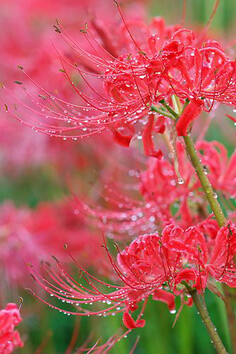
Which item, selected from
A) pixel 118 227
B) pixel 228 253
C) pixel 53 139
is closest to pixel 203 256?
pixel 228 253

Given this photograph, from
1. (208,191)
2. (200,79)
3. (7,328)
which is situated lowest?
(7,328)

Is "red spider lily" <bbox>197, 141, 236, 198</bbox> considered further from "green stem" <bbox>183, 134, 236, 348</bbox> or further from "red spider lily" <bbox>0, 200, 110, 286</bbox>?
"red spider lily" <bbox>0, 200, 110, 286</bbox>

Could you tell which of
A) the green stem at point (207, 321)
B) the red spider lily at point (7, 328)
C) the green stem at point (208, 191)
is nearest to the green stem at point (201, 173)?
the green stem at point (208, 191)

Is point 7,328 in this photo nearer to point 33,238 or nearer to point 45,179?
point 33,238

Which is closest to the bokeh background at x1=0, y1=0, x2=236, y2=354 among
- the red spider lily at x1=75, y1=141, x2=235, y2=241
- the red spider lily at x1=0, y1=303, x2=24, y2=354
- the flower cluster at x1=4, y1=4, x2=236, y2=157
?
the red spider lily at x1=75, y1=141, x2=235, y2=241

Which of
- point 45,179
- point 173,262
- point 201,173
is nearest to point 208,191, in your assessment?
point 201,173

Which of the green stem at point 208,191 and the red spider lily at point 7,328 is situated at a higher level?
the green stem at point 208,191

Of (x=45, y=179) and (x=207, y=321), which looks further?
(x=45, y=179)

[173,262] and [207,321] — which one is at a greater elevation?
[173,262]

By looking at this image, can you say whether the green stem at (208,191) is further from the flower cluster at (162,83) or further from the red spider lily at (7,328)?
the red spider lily at (7,328)

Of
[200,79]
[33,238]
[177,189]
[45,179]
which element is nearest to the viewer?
[200,79]
